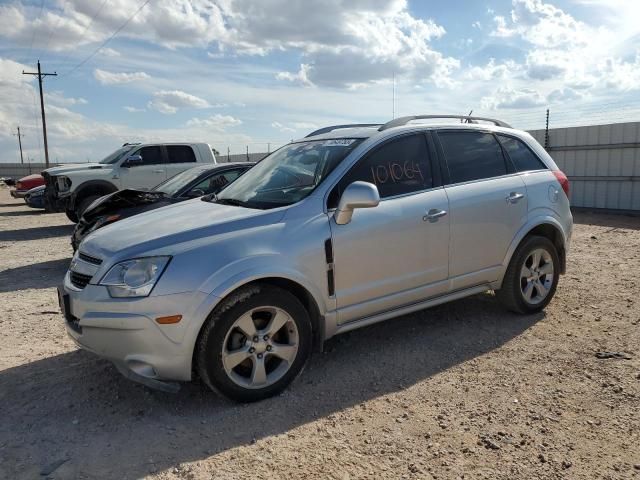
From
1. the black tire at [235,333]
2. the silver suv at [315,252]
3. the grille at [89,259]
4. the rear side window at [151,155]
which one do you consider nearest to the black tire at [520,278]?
the silver suv at [315,252]

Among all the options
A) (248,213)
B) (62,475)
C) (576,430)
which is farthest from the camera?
(248,213)

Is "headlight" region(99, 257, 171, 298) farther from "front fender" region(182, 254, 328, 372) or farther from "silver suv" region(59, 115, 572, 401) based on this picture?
"front fender" region(182, 254, 328, 372)

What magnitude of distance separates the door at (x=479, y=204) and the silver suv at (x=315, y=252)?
0.5 inches

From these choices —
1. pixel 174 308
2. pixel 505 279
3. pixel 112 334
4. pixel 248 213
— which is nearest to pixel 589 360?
pixel 505 279

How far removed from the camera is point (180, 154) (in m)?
12.7

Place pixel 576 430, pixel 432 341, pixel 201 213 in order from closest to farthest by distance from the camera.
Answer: pixel 576 430
pixel 201 213
pixel 432 341

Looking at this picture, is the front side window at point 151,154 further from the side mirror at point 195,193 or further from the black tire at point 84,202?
the side mirror at point 195,193

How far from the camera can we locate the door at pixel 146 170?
12.2 m

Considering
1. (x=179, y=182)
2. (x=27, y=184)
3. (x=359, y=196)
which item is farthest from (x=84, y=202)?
(x=359, y=196)

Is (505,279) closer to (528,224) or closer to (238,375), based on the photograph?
(528,224)

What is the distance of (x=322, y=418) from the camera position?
3217mm

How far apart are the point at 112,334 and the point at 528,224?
11.6 ft

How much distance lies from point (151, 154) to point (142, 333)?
34.1ft

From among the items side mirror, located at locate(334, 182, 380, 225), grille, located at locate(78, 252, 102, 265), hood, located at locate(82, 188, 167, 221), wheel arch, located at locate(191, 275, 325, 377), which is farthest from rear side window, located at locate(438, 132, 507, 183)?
hood, located at locate(82, 188, 167, 221)
